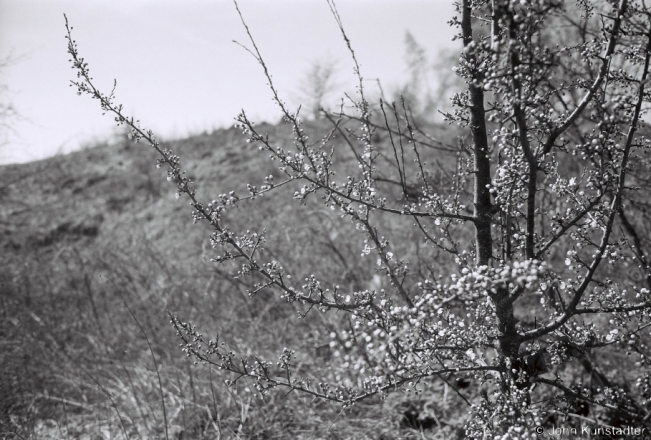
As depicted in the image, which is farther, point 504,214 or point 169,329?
point 169,329

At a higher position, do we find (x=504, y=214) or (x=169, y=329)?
(x=504, y=214)

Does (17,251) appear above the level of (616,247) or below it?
above

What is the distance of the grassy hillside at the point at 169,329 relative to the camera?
311 centimetres

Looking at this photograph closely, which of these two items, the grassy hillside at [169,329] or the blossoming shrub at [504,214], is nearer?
the blossoming shrub at [504,214]

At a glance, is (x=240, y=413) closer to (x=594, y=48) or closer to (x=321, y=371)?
(x=321, y=371)

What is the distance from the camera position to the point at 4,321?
521cm

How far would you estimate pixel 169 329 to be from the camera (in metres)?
4.84

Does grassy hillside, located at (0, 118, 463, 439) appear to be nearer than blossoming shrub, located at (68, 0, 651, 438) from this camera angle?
No

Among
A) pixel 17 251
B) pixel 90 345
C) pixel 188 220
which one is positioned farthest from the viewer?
pixel 17 251

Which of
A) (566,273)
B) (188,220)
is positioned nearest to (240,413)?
(566,273)

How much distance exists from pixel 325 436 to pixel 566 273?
1951 mm

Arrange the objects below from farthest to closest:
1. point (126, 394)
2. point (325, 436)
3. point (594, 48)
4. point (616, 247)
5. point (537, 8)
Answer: point (126, 394) < point (325, 436) < point (616, 247) < point (594, 48) < point (537, 8)

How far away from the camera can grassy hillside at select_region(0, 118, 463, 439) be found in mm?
3111

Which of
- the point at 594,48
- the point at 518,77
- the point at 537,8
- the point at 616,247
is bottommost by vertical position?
the point at 616,247
